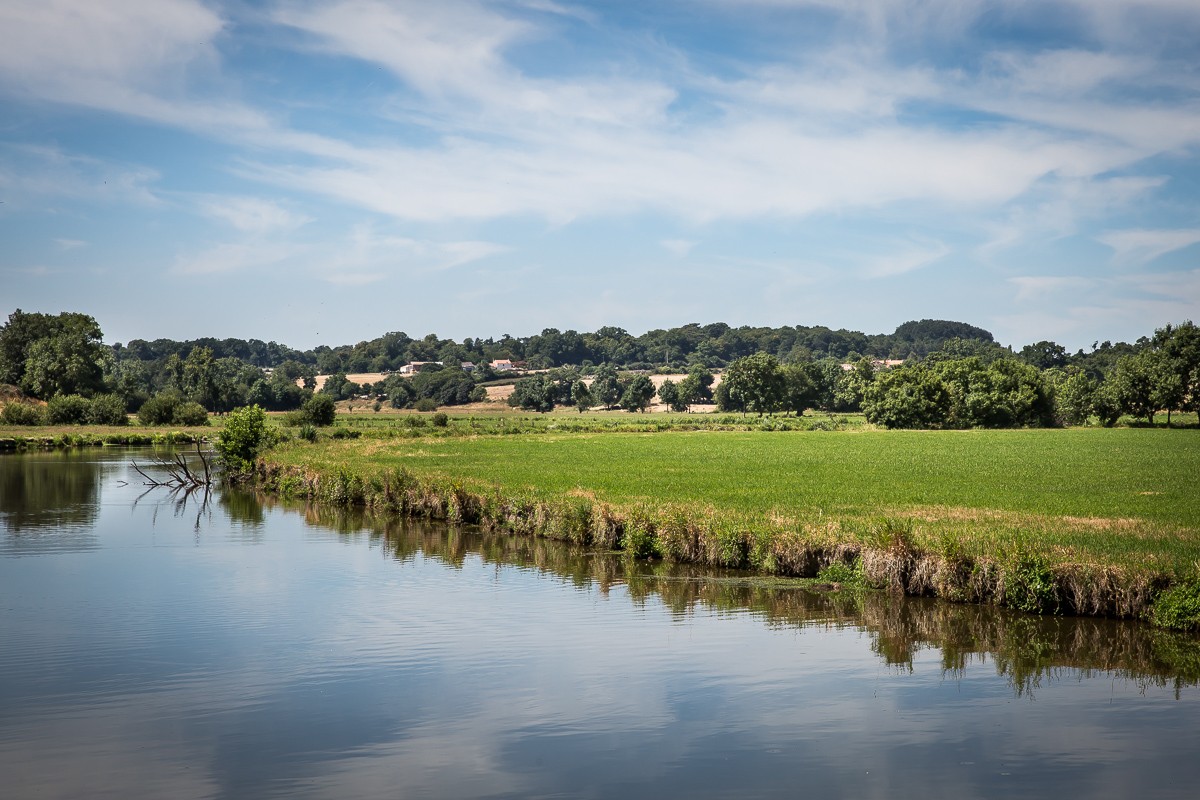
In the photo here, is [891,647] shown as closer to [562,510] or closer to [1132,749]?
[1132,749]

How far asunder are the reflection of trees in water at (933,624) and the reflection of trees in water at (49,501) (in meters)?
15.8

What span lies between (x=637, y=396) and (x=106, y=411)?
98.4 metres

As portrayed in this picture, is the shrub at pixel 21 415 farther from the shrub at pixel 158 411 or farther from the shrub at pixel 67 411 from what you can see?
the shrub at pixel 158 411

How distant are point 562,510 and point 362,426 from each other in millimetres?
78201

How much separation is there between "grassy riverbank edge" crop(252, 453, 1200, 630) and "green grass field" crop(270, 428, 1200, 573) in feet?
1.10

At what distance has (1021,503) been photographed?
3428 cm

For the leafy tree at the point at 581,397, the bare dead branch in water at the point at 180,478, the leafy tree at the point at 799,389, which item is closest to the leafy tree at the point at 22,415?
the bare dead branch in water at the point at 180,478

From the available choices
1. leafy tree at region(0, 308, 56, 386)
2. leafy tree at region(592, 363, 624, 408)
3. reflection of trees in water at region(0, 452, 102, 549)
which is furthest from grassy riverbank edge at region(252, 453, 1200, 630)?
leafy tree at region(592, 363, 624, 408)

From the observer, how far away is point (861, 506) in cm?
3375

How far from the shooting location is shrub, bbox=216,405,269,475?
203 feet

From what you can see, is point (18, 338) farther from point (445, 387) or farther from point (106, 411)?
point (445, 387)

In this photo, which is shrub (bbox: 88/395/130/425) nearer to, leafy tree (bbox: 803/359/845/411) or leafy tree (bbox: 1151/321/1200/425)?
leafy tree (bbox: 803/359/845/411)

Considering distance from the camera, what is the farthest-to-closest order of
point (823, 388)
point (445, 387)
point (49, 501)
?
point (445, 387) < point (823, 388) < point (49, 501)

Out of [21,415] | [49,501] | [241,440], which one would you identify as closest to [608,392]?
[21,415]
